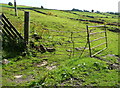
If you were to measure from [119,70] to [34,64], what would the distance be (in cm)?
438

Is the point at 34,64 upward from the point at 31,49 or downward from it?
downward

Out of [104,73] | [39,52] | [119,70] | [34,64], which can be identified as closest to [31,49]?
[39,52]

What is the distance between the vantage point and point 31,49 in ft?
31.0

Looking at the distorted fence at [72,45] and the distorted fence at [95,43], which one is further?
the distorted fence at [95,43]

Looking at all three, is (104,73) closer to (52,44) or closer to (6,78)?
(6,78)

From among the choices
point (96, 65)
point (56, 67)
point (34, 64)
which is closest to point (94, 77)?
point (96, 65)

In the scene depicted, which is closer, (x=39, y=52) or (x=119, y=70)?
(x=119, y=70)

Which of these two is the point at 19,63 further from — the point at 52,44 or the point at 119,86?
the point at 119,86

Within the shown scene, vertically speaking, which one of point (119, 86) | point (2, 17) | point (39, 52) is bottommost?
point (119, 86)

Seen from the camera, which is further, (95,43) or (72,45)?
(95,43)

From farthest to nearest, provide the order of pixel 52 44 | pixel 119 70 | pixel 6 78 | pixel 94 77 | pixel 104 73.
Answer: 1. pixel 52 44
2. pixel 119 70
3. pixel 104 73
4. pixel 94 77
5. pixel 6 78

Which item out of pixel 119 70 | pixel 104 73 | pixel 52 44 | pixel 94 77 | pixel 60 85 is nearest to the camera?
pixel 60 85

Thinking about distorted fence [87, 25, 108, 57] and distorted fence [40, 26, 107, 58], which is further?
distorted fence [87, 25, 108, 57]

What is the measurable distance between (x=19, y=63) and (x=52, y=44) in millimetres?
4061
